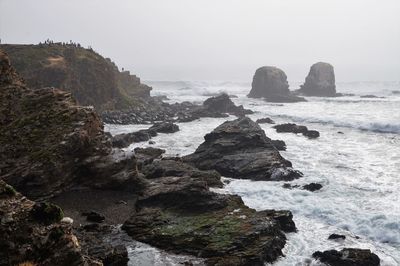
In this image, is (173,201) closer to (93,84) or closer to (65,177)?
(65,177)

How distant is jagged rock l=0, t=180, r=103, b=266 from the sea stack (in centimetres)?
11446

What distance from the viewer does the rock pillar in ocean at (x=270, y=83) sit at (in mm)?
118875

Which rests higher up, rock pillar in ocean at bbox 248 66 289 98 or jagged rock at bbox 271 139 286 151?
rock pillar in ocean at bbox 248 66 289 98

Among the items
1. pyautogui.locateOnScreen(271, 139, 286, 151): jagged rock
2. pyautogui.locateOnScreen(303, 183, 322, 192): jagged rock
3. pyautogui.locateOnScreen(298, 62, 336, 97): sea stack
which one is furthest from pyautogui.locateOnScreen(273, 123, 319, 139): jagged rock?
pyautogui.locateOnScreen(298, 62, 336, 97): sea stack

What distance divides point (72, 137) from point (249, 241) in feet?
35.9

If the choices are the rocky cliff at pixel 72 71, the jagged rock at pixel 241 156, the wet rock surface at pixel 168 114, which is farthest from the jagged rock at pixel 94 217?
the wet rock surface at pixel 168 114

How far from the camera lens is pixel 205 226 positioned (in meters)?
19.0

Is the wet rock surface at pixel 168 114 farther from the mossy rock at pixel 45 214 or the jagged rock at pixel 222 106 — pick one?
the mossy rock at pixel 45 214

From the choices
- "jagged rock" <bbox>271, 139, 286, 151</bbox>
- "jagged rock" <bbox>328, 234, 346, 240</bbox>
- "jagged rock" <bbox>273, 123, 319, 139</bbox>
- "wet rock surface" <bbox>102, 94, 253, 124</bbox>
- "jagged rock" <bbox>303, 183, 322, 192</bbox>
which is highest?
"wet rock surface" <bbox>102, 94, 253, 124</bbox>

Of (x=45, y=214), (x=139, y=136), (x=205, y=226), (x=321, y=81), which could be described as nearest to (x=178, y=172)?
(x=205, y=226)

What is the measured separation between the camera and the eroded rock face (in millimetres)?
20250

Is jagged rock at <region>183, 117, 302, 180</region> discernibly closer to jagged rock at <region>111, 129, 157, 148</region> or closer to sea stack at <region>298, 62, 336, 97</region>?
jagged rock at <region>111, 129, 157, 148</region>

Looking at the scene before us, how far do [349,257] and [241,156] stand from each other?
16.6 m

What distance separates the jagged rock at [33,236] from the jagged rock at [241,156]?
20.2 meters
